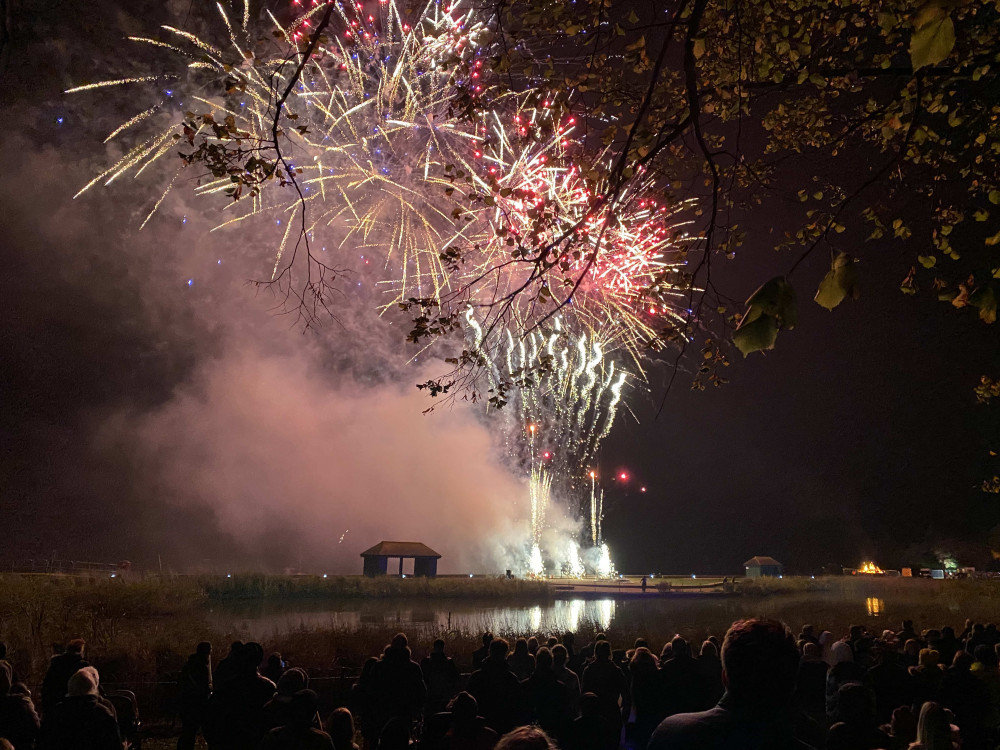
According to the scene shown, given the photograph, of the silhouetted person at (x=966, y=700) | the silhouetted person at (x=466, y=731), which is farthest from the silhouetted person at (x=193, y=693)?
the silhouetted person at (x=966, y=700)

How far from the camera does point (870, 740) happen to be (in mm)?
5328

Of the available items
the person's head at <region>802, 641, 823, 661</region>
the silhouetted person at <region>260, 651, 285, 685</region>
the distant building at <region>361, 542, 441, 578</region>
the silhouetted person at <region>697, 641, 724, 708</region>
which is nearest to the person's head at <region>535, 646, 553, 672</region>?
the silhouetted person at <region>697, 641, 724, 708</region>

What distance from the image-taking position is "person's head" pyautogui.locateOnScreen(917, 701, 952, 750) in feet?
14.1

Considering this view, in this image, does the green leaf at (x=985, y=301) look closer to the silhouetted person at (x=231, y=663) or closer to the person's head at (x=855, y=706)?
the person's head at (x=855, y=706)

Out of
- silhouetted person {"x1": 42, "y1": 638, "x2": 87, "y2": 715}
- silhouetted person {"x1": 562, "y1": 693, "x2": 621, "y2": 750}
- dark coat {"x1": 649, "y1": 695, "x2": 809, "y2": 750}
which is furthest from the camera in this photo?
silhouetted person {"x1": 42, "y1": 638, "x2": 87, "y2": 715}

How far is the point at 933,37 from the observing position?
252 centimetres

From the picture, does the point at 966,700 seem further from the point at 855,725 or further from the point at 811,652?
the point at 855,725

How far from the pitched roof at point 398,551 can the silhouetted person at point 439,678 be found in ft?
119

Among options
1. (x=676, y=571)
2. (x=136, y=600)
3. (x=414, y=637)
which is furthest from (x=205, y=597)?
(x=676, y=571)

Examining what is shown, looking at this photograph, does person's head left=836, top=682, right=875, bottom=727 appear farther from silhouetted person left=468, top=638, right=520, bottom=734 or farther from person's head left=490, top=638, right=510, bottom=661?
person's head left=490, top=638, right=510, bottom=661

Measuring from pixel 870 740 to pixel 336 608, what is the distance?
2774cm

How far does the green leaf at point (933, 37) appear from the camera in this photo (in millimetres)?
2459

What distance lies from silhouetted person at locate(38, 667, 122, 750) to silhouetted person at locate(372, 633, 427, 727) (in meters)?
2.66

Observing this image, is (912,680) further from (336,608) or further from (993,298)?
(336,608)
